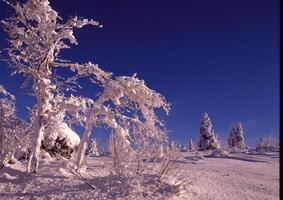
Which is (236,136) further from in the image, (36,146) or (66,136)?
(36,146)

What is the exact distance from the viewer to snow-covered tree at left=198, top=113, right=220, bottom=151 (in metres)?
65.4

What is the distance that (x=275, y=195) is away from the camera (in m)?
17.1

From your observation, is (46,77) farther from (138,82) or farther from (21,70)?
(138,82)

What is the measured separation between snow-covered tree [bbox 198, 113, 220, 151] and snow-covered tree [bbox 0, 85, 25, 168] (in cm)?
4883

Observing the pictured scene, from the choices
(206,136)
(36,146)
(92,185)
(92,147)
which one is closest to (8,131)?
(36,146)

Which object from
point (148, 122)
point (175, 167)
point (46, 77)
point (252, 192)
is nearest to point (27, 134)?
point (46, 77)

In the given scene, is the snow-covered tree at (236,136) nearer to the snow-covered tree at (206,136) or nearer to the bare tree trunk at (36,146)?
the snow-covered tree at (206,136)

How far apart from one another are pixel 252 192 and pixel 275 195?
925 mm

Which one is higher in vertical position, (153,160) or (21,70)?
(21,70)

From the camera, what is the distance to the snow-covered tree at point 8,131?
17188mm

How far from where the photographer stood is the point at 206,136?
217 ft

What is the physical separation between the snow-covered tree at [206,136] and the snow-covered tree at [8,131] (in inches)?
1923

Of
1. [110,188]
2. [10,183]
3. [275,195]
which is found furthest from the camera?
[275,195]

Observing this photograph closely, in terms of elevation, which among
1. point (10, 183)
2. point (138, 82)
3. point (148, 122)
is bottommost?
point (10, 183)
